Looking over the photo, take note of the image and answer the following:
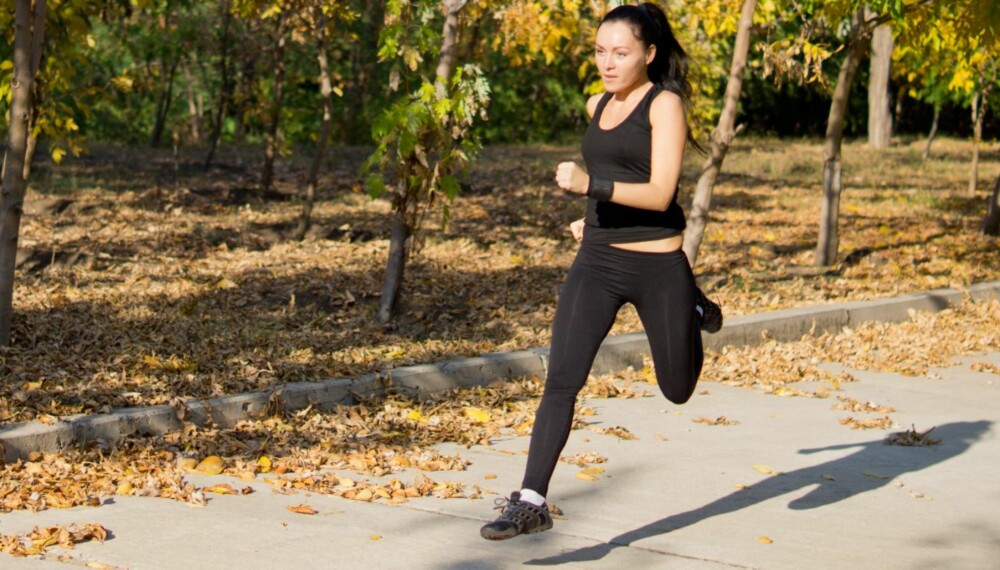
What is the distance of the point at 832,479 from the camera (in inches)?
245

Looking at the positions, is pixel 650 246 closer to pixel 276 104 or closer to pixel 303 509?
pixel 303 509

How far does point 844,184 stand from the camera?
20.7m

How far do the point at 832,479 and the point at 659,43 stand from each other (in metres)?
2.35

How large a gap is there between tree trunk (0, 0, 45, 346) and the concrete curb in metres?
1.51

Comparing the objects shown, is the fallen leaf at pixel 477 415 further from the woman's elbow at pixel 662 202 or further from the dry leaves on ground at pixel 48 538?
the woman's elbow at pixel 662 202

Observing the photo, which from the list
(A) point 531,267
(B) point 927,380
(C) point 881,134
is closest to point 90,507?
(B) point 927,380

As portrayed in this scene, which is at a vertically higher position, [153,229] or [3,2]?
[3,2]

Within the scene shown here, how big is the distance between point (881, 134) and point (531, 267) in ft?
65.2

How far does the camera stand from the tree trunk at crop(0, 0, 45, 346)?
7344 mm

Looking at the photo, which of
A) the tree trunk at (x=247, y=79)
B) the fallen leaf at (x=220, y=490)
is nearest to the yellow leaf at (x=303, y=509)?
the fallen leaf at (x=220, y=490)

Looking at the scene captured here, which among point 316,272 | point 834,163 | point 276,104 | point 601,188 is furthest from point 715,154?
point 601,188

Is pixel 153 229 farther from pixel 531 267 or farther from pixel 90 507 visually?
pixel 90 507

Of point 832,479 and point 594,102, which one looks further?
point 832,479

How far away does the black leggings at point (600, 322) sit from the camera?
4.84 metres
